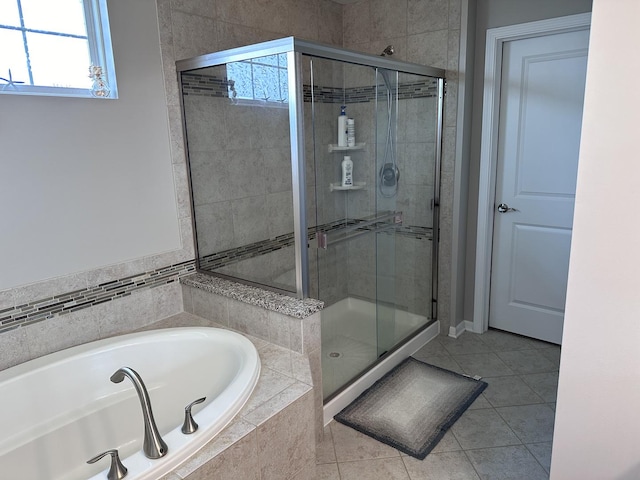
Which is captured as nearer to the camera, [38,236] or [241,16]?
[38,236]

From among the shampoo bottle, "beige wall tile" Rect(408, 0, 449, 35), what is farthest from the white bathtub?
"beige wall tile" Rect(408, 0, 449, 35)

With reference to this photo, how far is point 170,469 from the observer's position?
1.35 m

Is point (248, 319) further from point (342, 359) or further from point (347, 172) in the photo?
point (347, 172)

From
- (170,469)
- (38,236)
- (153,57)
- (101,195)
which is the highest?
(153,57)

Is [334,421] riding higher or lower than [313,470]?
lower

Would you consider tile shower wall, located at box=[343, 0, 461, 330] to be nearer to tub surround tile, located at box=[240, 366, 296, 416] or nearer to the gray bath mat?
the gray bath mat

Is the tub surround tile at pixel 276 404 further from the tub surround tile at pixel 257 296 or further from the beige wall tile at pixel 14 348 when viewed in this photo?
the beige wall tile at pixel 14 348

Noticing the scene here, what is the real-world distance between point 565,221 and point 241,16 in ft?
7.90

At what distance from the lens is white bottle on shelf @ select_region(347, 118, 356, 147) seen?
2654 millimetres

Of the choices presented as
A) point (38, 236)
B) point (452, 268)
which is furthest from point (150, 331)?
point (452, 268)

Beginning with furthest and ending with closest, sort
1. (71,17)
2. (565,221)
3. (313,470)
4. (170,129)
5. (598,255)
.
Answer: (565,221) < (170,129) < (71,17) < (313,470) < (598,255)

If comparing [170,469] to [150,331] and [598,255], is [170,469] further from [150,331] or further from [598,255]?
[598,255]

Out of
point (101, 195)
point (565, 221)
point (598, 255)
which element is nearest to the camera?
point (598, 255)

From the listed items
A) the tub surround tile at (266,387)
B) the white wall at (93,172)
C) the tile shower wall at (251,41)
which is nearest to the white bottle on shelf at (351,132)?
the tile shower wall at (251,41)
